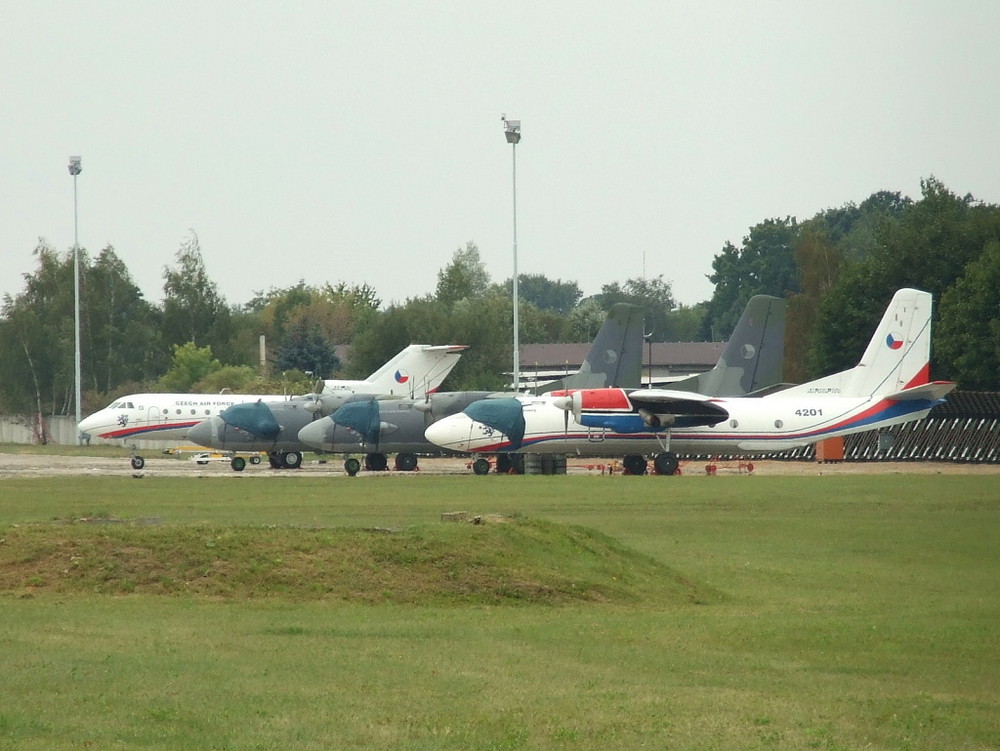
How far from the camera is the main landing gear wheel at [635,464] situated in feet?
185

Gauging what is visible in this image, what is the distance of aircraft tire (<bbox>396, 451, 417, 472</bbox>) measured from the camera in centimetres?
5822

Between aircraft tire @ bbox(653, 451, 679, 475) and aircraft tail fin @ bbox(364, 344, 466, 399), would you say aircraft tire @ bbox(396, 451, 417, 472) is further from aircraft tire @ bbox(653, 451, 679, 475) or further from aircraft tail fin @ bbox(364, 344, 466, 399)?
aircraft tire @ bbox(653, 451, 679, 475)

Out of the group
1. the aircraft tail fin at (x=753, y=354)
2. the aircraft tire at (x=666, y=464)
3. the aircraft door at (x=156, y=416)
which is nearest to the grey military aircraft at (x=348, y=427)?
the aircraft door at (x=156, y=416)

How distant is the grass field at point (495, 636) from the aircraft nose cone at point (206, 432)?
93.5 feet

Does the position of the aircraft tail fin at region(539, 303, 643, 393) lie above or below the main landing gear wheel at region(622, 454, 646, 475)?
above

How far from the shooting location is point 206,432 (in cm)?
5691

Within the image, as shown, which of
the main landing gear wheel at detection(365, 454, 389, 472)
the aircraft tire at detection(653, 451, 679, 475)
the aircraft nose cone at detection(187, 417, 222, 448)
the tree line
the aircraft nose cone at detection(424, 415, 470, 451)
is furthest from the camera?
the tree line

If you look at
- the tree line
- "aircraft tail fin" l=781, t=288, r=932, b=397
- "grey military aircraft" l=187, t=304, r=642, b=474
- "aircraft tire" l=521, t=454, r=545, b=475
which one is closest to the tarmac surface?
"grey military aircraft" l=187, t=304, r=642, b=474

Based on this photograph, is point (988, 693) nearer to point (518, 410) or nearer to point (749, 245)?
point (518, 410)

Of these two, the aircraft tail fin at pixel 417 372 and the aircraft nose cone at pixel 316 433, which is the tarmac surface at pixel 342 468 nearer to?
the aircraft nose cone at pixel 316 433

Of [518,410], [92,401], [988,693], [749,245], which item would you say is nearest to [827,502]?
[518,410]

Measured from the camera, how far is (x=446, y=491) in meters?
40.7

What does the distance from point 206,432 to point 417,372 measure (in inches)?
520

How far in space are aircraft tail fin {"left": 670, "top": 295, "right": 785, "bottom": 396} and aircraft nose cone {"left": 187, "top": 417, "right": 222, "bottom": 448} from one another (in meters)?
20.1
